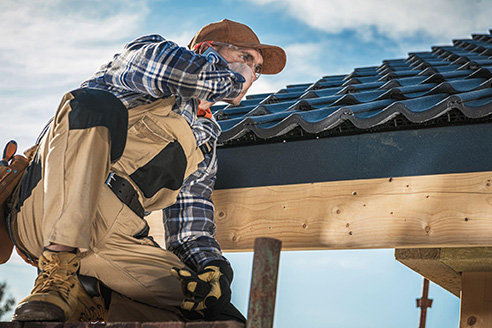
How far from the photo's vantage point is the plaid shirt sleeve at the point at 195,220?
3.42 metres

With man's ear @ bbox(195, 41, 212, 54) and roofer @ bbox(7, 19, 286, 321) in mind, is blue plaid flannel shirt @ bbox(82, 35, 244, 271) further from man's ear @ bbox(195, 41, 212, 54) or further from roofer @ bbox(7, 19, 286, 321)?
man's ear @ bbox(195, 41, 212, 54)

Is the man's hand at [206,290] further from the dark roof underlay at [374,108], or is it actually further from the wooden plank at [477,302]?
the wooden plank at [477,302]

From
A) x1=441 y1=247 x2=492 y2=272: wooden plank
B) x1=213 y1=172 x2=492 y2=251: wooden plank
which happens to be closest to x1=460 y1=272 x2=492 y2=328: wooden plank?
x1=441 y1=247 x2=492 y2=272: wooden plank

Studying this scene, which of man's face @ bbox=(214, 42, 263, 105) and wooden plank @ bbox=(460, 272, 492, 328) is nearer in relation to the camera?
man's face @ bbox=(214, 42, 263, 105)

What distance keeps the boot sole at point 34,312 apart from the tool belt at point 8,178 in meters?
0.61

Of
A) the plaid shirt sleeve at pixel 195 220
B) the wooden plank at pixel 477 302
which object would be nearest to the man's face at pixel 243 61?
the plaid shirt sleeve at pixel 195 220

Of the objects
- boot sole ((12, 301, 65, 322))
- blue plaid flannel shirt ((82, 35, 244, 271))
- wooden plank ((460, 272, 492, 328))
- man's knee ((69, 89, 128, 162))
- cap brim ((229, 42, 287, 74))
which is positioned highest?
cap brim ((229, 42, 287, 74))

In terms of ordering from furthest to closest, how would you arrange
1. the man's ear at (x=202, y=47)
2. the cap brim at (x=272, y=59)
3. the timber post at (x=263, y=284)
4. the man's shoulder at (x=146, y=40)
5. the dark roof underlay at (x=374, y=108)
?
the cap brim at (x=272, y=59)
the dark roof underlay at (x=374, y=108)
the man's ear at (x=202, y=47)
the man's shoulder at (x=146, y=40)
the timber post at (x=263, y=284)

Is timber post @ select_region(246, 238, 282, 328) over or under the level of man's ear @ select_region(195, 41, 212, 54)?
under

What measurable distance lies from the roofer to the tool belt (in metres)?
0.06

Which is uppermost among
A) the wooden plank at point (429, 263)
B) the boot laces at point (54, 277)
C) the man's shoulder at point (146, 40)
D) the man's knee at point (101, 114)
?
the man's shoulder at point (146, 40)

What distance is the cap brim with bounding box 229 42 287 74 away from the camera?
366 centimetres

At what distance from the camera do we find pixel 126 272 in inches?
120

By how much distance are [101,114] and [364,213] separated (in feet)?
5.59
